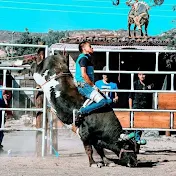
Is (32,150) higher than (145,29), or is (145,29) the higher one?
(145,29)

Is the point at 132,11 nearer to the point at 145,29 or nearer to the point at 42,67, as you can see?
the point at 145,29

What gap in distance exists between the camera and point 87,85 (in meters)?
8.05

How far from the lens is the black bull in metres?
7.88

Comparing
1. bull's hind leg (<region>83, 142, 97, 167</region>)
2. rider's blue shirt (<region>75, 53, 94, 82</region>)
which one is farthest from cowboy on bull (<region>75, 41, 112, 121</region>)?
bull's hind leg (<region>83, 142, 97, 167</region>)

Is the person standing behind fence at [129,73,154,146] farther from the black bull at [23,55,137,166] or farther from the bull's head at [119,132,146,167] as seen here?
the bull's head at [119,132,146,167]

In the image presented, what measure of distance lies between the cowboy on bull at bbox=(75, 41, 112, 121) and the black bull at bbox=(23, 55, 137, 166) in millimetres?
122

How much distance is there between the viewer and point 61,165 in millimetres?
8297

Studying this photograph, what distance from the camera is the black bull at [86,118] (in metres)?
7.88

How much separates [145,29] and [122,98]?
571 inches

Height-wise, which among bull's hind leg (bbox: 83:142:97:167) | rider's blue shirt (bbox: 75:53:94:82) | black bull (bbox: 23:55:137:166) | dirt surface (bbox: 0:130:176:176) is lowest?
dirt surface (bbox: 0:130:176:176)

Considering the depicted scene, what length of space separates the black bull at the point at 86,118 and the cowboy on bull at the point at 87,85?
0.12 meters

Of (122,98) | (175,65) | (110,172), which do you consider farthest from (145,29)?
(110,172)

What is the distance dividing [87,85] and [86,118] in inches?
20.9

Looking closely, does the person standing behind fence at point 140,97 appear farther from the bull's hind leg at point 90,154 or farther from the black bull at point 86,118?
the bull's hind leg at point 90,154
